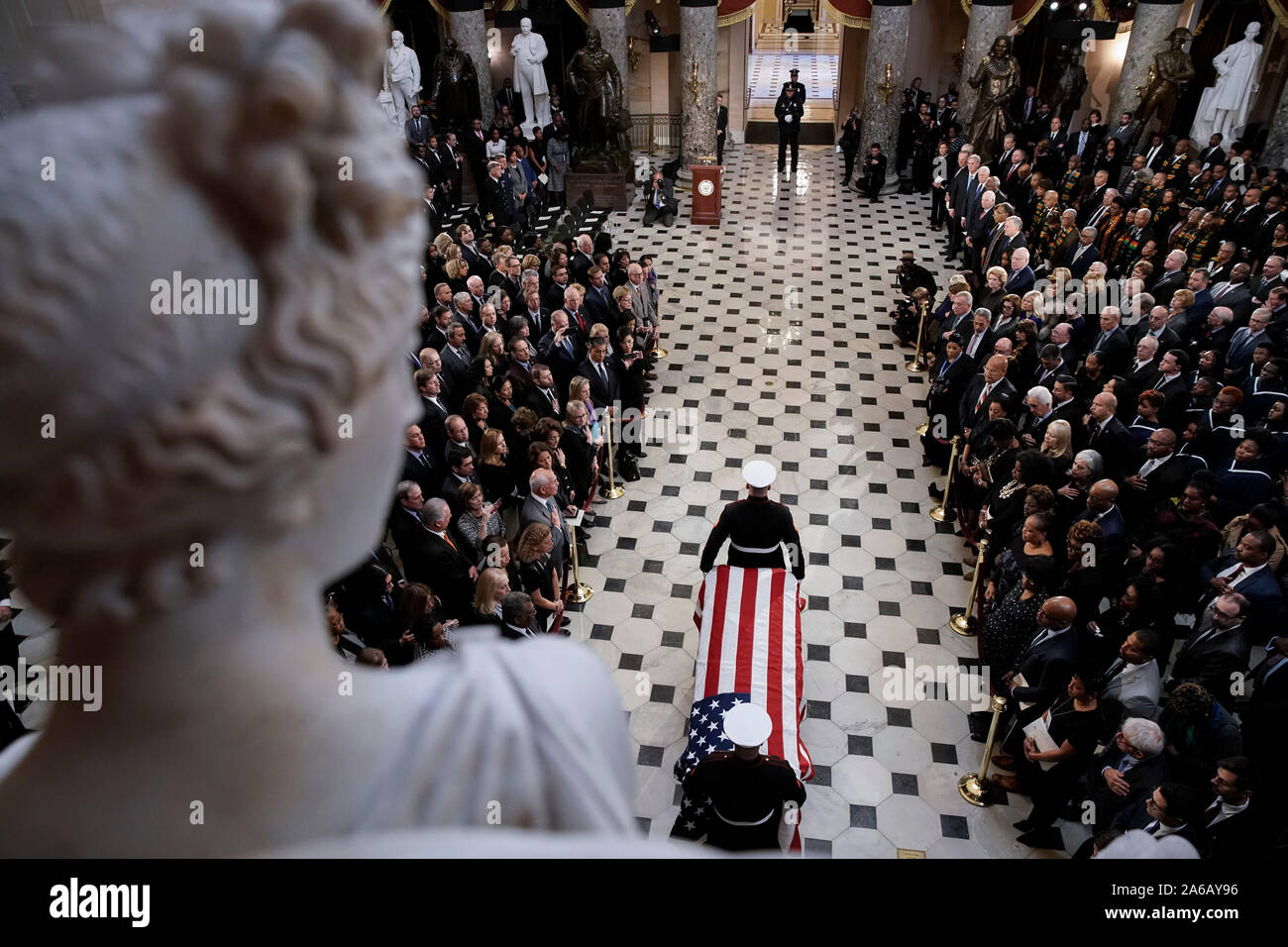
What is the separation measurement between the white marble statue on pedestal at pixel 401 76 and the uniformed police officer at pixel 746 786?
15753 mm

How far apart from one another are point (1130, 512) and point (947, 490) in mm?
1711

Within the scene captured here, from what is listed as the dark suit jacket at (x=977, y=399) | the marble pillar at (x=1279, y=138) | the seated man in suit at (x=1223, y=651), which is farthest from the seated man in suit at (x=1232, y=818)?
the marble pillar at (x=1279, y=138)

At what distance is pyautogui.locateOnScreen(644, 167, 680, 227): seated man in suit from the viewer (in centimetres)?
1641

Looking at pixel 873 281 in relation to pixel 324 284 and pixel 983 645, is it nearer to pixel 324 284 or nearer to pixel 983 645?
pixel 983 645

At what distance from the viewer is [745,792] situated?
14.6 feet

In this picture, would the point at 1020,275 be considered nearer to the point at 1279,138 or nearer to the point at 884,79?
the point at 1279,138

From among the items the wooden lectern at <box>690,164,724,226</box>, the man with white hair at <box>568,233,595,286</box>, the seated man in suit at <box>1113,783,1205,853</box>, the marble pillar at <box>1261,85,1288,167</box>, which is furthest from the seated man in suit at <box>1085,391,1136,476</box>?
the marble pillar at <box>1261,85,1288,167</box>

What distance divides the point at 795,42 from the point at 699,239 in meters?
21.8

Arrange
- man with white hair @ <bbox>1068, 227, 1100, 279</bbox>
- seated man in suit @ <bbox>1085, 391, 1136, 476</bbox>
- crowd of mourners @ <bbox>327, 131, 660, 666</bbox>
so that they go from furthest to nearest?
man with white hair @ <bbox>1068, 227, 1100, 279</bbox> → seated man in suit @ <bbox>1085, 391, 1136, 476</bbox> → crowd of mourners @ <bbox>327, 131, 660, 666</bbox>

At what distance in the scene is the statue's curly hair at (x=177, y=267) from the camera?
0.60 metres

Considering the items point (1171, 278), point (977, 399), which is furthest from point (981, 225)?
point (977, 399)

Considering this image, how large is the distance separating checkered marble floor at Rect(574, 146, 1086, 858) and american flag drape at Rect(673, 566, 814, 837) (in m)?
0.53

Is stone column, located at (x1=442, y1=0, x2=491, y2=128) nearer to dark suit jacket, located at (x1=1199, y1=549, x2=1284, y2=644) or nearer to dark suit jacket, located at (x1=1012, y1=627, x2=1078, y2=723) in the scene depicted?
dark suit jacket, located at (x1=1012, y1=627, x2=1078, y2=723)
